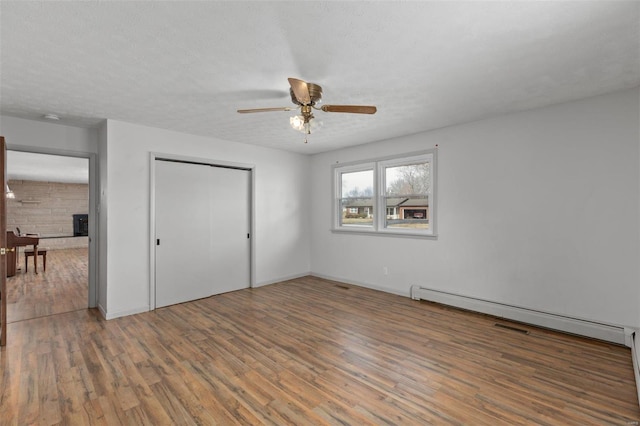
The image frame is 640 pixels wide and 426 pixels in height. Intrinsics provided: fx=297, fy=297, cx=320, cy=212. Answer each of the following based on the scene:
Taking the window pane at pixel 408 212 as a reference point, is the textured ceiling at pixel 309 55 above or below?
above

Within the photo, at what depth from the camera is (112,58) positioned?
2359mm

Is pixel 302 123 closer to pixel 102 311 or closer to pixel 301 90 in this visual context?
pixel 301 90

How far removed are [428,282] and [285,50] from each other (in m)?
3.81

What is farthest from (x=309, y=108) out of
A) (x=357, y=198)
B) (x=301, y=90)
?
(x=357, y=198)

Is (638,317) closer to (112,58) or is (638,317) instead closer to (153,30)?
(153,30)

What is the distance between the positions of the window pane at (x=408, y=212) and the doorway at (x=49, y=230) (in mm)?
4684

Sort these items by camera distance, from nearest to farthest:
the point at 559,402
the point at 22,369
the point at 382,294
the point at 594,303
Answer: the point at 559,402, the point at 22,369, the point at 594,303, the point at 382,294

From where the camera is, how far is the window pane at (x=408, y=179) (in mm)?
4715

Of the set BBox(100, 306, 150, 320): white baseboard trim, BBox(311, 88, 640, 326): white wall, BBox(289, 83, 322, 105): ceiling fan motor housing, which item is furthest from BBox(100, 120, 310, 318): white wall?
BBox(289, 83, 322, 105): ceiling fan motor housing

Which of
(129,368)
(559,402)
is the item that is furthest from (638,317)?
(129,368)

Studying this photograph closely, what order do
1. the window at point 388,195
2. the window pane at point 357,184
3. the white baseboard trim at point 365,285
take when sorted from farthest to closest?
1. the window pane at point 357,184
2. the white baseboard trim at point 365,285
3. the window at point 388,195

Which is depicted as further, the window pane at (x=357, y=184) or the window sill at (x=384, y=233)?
the window pane at (x=357, y=184)

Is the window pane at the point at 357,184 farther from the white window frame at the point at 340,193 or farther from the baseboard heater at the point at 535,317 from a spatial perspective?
the baseboard heater at the point at 535,317

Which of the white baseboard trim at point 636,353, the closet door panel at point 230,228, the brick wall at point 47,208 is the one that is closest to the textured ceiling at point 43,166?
the brick wall at point 47,208
